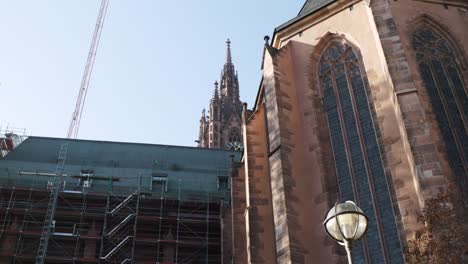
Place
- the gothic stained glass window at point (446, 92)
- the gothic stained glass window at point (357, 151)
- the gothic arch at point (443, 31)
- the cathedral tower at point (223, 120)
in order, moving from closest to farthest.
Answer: the gothic stained glass window at point (357, 151)
the gothic stained glass window at point (446, 92)
the gothic arch at point (443, 31)
the cathedral tower at point (223, 120)

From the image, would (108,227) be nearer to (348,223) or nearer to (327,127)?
(327,127)

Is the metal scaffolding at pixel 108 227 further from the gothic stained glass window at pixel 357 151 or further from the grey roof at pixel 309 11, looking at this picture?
the gothic stained glass window at pixel 357 151

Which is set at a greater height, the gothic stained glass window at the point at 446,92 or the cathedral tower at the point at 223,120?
the cathedral tower at the point at 223,120

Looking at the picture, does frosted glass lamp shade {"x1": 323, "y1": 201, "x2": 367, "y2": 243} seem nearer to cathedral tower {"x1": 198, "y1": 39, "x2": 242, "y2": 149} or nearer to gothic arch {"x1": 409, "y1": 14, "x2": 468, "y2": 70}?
gothic arch {"x1": 409, "y1": 14, "x2": 468, "y2": 70}

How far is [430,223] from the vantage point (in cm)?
987

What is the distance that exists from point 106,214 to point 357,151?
41.8 feet

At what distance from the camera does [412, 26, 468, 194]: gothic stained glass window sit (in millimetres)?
13102

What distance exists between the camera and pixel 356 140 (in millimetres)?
14297

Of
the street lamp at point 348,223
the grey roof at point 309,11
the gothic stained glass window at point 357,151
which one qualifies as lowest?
the street lamp at point 348,223

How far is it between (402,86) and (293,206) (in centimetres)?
382

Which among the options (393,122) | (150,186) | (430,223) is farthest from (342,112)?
(150,186)

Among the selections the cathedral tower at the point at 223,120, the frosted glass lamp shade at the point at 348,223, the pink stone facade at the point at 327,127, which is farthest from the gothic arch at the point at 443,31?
the cathedral tower at the point at 223,120

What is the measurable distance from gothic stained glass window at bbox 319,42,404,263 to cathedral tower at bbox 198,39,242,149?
92.6ft

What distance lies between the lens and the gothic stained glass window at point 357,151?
12.5 metres
